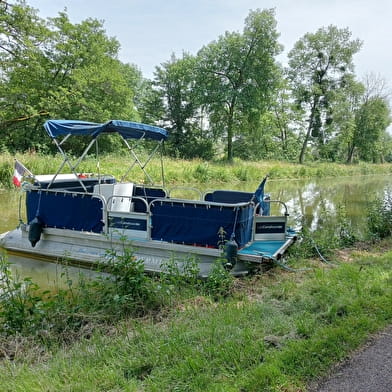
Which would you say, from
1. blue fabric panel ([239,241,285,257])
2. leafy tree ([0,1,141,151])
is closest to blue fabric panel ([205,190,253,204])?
blue fabric panel ([239,241,285,257])

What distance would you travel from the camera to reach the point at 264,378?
8.38 feet

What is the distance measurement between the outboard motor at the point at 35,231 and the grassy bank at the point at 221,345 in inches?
142

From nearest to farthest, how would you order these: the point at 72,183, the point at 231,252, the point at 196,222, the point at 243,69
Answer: the point at 231,252 < the point at 196,222 < the point at 72,183 < the point at 243,69

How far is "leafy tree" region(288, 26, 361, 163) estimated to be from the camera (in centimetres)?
4009

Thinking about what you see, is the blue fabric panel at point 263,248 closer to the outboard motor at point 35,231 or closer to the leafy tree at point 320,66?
the outboard motor at point 35,231

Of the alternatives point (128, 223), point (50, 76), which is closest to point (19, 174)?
point (128, 223)

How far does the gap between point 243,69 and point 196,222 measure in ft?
104

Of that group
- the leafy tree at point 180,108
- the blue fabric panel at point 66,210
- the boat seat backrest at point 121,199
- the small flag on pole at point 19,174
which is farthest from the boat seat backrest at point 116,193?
the leafy tree at point 180,108

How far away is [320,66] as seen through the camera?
40656 millimetres

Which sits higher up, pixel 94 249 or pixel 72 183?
pixel 72 183

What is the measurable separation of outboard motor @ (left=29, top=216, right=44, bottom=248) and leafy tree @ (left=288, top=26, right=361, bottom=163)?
37.2m

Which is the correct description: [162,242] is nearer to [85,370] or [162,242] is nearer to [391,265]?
[85,370]

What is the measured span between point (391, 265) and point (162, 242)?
12.3 feet

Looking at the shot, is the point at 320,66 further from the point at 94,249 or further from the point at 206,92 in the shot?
the point at 94,249
